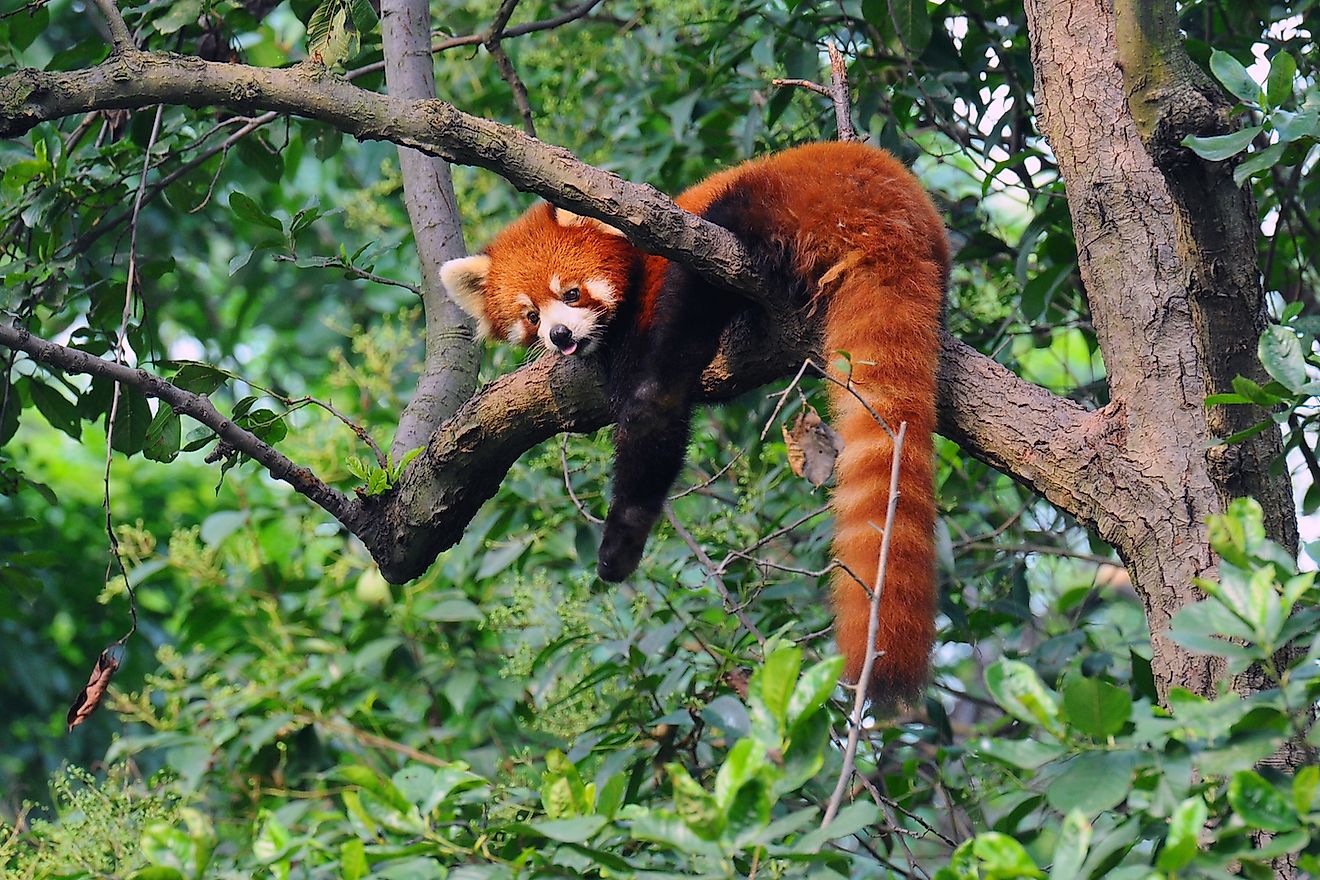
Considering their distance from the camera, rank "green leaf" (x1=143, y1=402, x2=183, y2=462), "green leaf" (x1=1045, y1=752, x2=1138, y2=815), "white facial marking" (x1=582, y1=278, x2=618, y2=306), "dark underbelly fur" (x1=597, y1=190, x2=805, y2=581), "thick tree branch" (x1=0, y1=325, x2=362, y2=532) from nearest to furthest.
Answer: "green leaf" (x1=1045, y1=752, x2=1138, y2=815) → "thick tree branch" (x1=0, y1=325, x2=362, y2=532) → "green leaf" (x1=143, y1=402, x2=183, y2=462) → "dark underbelly fur" (x1=597, y1=190, x2=805, y2=581) → "white facial marking" (x1=582, y1=278, x2=618, y2=306)

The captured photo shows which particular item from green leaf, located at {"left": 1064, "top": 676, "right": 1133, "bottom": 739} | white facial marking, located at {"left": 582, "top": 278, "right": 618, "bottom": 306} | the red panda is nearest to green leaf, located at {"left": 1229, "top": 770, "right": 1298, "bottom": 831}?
green leaf, located at {"left": 1064, "top": 676, "right": 1133, "bottom": 739}

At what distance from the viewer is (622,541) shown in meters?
3.00

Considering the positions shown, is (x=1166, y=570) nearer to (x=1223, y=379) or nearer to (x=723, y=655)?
(x=1223, y=379)

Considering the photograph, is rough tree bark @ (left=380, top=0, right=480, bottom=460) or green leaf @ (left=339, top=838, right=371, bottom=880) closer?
green leaf @ (left=339, top=838, right=371, bottom=880)

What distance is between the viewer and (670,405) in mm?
2754

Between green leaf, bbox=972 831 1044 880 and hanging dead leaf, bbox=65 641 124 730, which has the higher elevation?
green leaf, bbox=972 831 1044 880

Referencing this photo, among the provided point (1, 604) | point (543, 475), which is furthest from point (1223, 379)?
point (1, 604)

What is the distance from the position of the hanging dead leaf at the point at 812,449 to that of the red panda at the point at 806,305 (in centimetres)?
27

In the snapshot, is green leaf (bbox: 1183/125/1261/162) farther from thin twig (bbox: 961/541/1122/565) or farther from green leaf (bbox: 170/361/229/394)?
green leaf (bbox: 170/361/229/394)

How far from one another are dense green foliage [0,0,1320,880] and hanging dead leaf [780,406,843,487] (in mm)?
216

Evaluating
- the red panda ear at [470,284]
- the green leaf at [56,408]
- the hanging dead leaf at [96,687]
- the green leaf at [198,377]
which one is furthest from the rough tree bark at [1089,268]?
the red panda ear at [470,284]

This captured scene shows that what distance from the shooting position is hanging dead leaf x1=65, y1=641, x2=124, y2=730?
7.52 feet

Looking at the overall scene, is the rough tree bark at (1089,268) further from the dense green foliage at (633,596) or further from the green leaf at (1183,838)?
the green leaf at (1183,838)

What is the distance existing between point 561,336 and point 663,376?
0.40 metres
